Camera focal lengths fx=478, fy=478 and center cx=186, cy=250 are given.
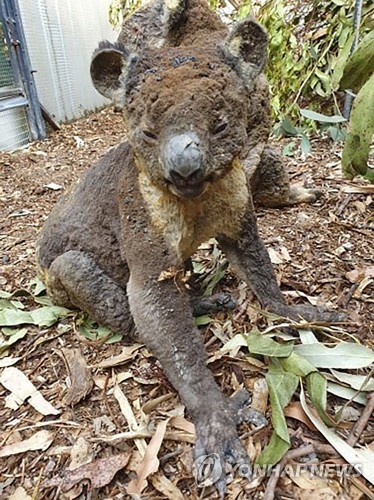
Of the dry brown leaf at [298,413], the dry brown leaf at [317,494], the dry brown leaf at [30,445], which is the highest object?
the dry brown leaf at [298,413]

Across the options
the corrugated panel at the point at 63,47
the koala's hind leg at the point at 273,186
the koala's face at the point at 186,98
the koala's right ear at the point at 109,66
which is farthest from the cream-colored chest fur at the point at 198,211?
the corrugated panel at the point at 63,47

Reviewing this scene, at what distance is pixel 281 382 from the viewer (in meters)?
1.33

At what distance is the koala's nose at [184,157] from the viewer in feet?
3.48

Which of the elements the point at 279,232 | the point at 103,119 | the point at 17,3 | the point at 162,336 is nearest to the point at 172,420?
the point at 162,336

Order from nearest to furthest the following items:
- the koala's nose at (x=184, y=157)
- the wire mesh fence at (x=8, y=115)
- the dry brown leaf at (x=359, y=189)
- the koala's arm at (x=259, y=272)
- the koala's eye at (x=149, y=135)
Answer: the koala's nose at (x=184, y=157) → the koala's eye at (x=149, y=135) → the koala's arm at (x=259, y=272) → the dry brown leaf at (x=359, y=189) → the wire mesh fence at (x=8, y=115)

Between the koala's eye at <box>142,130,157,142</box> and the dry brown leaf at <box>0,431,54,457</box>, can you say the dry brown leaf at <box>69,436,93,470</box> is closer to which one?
the dry brown leaf at <box>0,431,54,457</box>

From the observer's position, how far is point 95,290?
164 cm

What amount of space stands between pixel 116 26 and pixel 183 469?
5439mm

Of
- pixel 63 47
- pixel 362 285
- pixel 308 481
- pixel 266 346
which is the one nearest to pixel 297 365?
pixel 266 346

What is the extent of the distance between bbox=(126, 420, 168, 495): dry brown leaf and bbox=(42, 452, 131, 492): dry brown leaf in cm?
5

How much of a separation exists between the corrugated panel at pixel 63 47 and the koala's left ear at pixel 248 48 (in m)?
3.95

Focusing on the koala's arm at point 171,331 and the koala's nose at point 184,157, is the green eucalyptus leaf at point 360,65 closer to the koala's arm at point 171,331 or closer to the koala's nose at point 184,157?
the koala's nose at point 184,157

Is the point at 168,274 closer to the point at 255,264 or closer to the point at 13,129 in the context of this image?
the point at 255,264

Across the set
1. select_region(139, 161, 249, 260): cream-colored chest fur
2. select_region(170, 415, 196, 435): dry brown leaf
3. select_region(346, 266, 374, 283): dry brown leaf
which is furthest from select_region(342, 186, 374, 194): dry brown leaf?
select_region(170, 415, 196, 435): dry brown leaf
